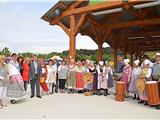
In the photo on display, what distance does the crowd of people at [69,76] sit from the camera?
920 cm

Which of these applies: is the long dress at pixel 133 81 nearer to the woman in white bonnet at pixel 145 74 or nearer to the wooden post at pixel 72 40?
the woman in white bonnet at pixel 145 74

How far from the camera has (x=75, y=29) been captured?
14250 mm

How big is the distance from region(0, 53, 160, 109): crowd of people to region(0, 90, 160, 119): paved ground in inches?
18.7

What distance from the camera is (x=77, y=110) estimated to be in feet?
26.6

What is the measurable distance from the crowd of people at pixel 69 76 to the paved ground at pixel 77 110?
47cm

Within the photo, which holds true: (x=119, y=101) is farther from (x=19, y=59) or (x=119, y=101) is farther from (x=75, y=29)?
(x=75, y=29)

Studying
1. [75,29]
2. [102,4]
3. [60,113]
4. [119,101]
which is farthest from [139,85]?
[75,29]

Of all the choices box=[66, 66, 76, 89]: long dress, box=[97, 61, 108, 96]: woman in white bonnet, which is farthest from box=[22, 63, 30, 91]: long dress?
box=[97, 61, 108, 96]: woman in white bonnet

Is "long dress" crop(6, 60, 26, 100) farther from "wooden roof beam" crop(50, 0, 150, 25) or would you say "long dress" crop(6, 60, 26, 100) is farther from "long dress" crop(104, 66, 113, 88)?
"wooden roof beam" crop(50, 0, 150, 25)

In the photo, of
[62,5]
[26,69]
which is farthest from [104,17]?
[26,69]

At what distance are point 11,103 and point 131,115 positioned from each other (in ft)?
11.8

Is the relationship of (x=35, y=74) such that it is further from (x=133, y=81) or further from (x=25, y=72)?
(x=133, y=81)

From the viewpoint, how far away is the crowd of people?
30.2 feet

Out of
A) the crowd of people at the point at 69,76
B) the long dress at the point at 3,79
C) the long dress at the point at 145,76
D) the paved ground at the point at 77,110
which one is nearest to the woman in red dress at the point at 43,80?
the crowd of people at the point at 69,76
